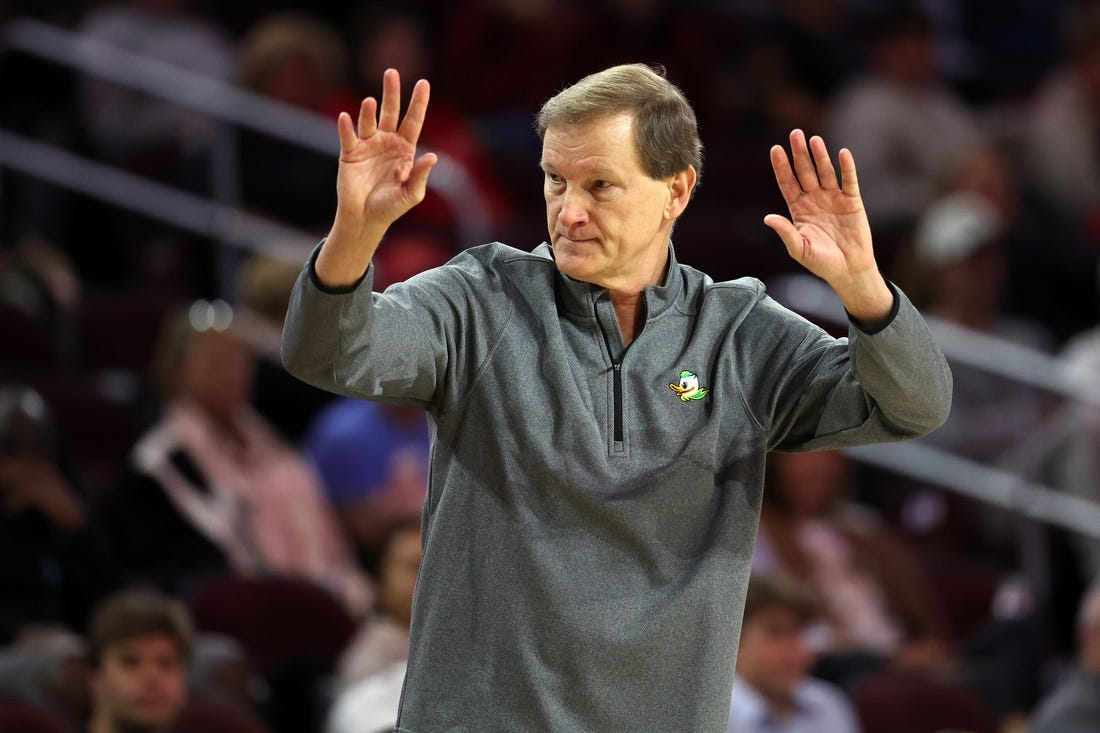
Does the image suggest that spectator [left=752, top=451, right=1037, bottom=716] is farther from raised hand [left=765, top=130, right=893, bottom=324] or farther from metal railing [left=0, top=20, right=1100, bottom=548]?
raised hand [left=765, top=130, right=893, bottom=324]

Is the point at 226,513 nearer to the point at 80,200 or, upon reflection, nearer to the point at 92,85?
the point at 80,200

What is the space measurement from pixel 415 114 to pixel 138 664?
2496 mm

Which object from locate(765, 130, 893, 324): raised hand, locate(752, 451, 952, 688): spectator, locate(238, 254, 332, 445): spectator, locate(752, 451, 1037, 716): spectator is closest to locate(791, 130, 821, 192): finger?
locate(765, 130, 893, 324): raised hand

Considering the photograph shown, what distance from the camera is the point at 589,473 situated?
2.38 meters

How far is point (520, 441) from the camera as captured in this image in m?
2.41

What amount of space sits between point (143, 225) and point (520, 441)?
4985 millimetres

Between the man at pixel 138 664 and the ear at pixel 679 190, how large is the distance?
2.42 metres

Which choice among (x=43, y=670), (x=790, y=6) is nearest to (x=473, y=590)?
(x=43, y=670)

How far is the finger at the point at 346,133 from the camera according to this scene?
2.23 m

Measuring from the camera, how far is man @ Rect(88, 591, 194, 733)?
4430 mm

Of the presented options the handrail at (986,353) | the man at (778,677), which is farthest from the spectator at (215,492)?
the handrail at (986,353)

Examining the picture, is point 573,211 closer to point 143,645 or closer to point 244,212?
point 143,645

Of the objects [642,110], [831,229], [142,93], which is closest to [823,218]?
[831,229]

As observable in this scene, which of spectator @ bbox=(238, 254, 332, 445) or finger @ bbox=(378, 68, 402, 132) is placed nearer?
finger @ bbox=(378, 68, 402, 132)
